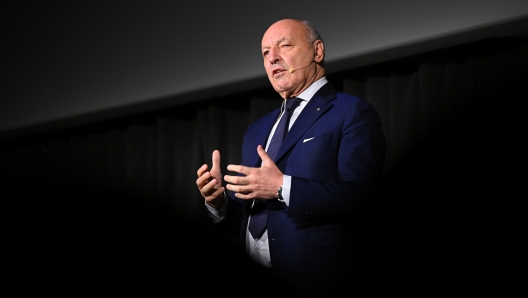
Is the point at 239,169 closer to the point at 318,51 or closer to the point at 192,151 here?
the point at 318,51

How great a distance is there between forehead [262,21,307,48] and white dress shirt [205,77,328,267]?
14 cm

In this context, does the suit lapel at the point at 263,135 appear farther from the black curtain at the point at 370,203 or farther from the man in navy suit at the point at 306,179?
the black curtain at the point at 370,203

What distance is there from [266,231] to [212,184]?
179 millimetres

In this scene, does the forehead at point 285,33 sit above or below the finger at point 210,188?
above

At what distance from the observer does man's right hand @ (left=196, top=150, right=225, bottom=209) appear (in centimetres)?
134

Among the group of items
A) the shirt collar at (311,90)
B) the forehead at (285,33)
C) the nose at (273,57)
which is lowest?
the shirt collar at (311,90)

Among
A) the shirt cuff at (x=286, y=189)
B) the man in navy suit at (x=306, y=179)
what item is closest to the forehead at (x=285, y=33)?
the man in navy suit at (x=306, y=179)

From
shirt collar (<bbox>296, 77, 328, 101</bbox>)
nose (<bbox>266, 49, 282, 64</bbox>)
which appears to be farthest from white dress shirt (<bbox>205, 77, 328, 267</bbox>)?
nose (<bbox>266, 49, 282, 64</bbox>)

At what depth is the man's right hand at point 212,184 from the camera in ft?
4.40

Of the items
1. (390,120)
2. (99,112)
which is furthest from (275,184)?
(99,112)

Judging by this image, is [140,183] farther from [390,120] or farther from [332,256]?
[332,256]

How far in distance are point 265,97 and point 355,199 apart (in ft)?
6.00

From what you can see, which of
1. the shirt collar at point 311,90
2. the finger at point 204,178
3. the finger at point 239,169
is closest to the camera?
the finger at point 239,169

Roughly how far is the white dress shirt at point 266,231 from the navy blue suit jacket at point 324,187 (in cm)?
2
